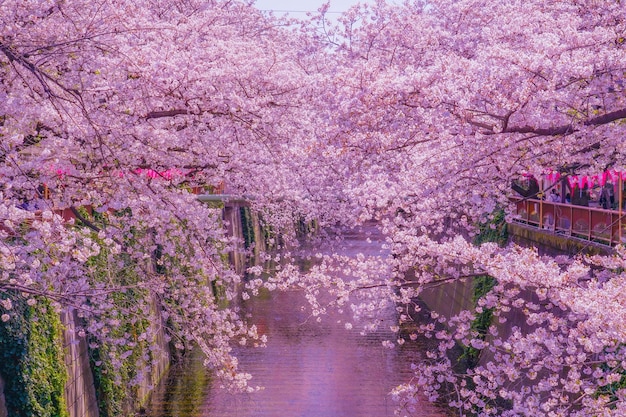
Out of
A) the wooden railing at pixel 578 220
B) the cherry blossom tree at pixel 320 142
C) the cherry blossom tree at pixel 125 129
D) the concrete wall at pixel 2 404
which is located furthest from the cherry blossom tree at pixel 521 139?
the concrete wall at pixel 2 404

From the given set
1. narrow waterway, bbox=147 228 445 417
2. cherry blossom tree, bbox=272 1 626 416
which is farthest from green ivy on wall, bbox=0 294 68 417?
narrow waterway, bbox=147 228 445 417

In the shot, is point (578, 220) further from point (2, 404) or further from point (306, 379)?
point (2, 404)

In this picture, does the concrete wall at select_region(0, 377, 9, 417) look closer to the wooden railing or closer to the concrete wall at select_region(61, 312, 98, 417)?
the concrete wall at select_region(61, 312, 98, 417)

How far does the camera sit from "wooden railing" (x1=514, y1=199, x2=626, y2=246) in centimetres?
1351

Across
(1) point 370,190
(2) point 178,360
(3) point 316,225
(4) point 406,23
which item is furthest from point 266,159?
(3) point 316,225

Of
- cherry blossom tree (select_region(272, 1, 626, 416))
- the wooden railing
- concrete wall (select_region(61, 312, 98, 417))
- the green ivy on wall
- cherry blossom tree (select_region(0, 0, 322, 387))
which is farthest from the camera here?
the wooden railing

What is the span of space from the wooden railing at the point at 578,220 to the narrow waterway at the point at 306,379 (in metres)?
5.02

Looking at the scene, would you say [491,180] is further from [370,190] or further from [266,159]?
[266,159]

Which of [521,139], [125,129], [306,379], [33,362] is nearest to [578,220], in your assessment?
[521,139]

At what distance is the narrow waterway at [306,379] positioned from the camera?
1798 cm

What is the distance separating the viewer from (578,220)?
15578mm

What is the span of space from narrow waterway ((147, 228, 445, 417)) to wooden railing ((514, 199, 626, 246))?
5.02 meters

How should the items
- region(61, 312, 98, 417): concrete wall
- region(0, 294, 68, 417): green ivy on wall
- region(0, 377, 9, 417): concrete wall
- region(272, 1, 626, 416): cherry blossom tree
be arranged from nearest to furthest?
region(272, 1, 626, 416): cherry blossom tree → region(0, 377, 9, 417): concrete wall → region(0, 294, 68, 417): green ivy on wall → region(61, 312, 98, 417): concrete wall

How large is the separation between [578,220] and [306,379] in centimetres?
854
